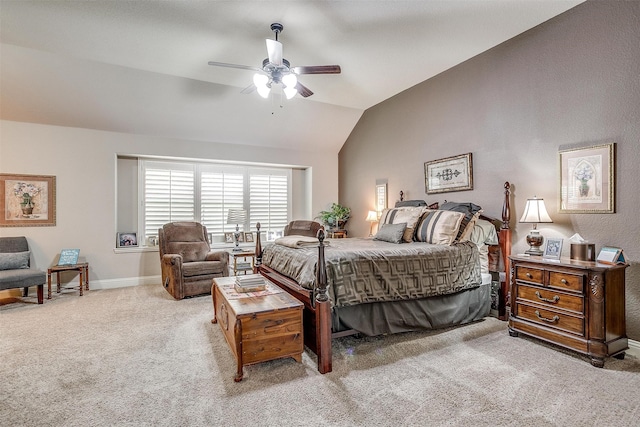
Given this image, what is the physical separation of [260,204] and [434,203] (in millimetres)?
3556

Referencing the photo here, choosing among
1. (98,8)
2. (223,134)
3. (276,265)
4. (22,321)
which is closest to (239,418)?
(276,265)

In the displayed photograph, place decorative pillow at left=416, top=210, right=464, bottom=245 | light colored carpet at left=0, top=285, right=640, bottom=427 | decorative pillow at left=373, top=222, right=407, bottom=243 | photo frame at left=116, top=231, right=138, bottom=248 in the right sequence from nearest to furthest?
light colored carpet at left=0, top=285, right=640, bottom=427, decorative pillow at left=416, top=210, right=464, bottom=245, decorative pillow at left=373, top=222, right=407, bottom=243, photo frame at left=116, top=231, right=138, bottom=248

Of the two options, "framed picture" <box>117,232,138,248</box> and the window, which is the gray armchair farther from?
the window

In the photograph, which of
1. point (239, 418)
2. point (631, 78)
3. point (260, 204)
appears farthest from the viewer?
point (260, 204)

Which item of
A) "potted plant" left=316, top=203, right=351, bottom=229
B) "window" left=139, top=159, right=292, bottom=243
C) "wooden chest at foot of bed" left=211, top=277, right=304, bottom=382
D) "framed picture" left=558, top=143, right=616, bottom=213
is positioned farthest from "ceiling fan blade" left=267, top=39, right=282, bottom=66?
"potted plant" left=316, top=203, right=351, bottom=229

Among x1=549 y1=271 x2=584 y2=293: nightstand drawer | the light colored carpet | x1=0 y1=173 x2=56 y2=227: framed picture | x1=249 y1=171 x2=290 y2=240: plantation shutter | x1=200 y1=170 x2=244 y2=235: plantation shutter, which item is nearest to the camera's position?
the light colored carpet

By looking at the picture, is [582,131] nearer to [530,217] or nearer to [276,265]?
[530,217]

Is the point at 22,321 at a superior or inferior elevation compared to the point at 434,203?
inferior

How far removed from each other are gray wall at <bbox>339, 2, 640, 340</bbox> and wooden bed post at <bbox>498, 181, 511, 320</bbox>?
0.34ft

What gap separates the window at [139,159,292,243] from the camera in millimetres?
5707

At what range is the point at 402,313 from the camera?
118 inches

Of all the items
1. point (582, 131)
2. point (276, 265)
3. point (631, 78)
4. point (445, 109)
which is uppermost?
point (445, 109)

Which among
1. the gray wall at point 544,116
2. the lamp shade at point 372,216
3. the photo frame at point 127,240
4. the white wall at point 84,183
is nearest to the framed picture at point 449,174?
the gray wall at point 544,116

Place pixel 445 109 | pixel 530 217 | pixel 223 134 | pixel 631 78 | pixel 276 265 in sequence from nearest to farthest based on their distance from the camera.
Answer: pixel 631 78
pixel 530 217
pixel 276 265
pixel 445 109
pixel 223 134
